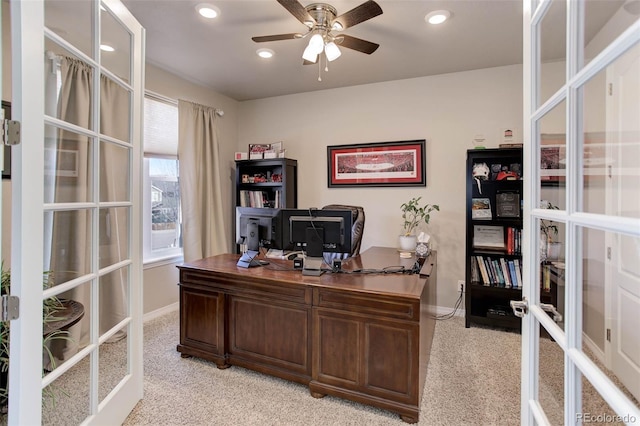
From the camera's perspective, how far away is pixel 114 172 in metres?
1.82

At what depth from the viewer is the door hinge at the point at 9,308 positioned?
1.08 m

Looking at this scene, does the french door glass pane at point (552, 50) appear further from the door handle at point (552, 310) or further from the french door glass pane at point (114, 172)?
the french door glass pane at point (114, 172)

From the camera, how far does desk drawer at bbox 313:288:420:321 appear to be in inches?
72.9

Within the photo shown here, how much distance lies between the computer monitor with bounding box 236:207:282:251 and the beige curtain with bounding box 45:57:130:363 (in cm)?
88

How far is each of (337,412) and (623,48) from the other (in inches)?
83.5

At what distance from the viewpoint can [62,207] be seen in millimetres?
1389

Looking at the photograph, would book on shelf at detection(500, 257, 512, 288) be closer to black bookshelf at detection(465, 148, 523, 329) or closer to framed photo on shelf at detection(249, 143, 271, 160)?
black bookshelf at detection(465, 148, 523, 329)

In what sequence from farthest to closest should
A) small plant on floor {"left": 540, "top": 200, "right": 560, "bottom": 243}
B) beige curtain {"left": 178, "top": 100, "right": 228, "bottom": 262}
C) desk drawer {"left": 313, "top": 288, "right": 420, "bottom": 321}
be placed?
beige curtain {"left": 178, "top": 100, "right": 228, "bottom": 262} < desk drawer {"left": 313, "top": 288, "right": 420, "bottom": 321} < small plant on floor {"left": 540, "top": 200, "right": 560, "bottom": 243}

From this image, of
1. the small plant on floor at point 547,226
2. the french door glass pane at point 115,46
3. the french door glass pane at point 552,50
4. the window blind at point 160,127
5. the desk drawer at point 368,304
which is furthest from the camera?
the window blind at point 160,127

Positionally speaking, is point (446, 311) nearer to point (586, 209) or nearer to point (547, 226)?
point (547, 226)

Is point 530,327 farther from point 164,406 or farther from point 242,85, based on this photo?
point 242,85

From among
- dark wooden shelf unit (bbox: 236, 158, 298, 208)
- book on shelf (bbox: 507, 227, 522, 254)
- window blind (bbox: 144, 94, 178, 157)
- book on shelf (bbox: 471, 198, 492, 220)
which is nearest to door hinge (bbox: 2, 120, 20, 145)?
window blind (bbox: 144, 94, 178, 157)

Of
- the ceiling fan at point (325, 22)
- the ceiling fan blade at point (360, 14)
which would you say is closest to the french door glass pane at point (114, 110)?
the ceiling fan at point (325, 22)

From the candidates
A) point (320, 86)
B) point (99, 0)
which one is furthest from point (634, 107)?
point (320, 86)
